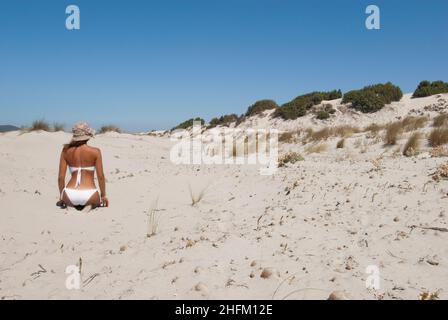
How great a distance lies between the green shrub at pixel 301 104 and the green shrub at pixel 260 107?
2.90 metres

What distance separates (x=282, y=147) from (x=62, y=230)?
9.96 m

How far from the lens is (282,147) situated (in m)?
13.4

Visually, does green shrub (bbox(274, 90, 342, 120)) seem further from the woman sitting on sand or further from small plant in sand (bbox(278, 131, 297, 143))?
the woman sitting on sand

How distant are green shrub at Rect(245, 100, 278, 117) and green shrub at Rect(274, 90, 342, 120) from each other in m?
2.90

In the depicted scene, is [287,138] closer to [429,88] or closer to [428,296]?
[428,296]

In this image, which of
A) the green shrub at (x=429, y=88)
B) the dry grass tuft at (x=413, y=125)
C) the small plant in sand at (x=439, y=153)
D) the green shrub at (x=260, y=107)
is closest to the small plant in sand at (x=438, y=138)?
the small plant in sand at (x=439, y=153)

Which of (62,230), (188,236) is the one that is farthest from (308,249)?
(62,230)

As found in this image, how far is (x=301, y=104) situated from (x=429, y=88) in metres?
8.12

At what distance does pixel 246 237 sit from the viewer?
3934 millimetres

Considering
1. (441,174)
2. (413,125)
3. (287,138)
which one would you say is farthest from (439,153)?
(287,138)

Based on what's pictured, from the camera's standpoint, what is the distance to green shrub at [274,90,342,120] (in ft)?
76.2

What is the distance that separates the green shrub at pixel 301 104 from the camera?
23219mm

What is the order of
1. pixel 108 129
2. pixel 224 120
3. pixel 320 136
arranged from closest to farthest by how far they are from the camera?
1. pixel 320 136
2. pixel 108 129
3. pixel 224 120
